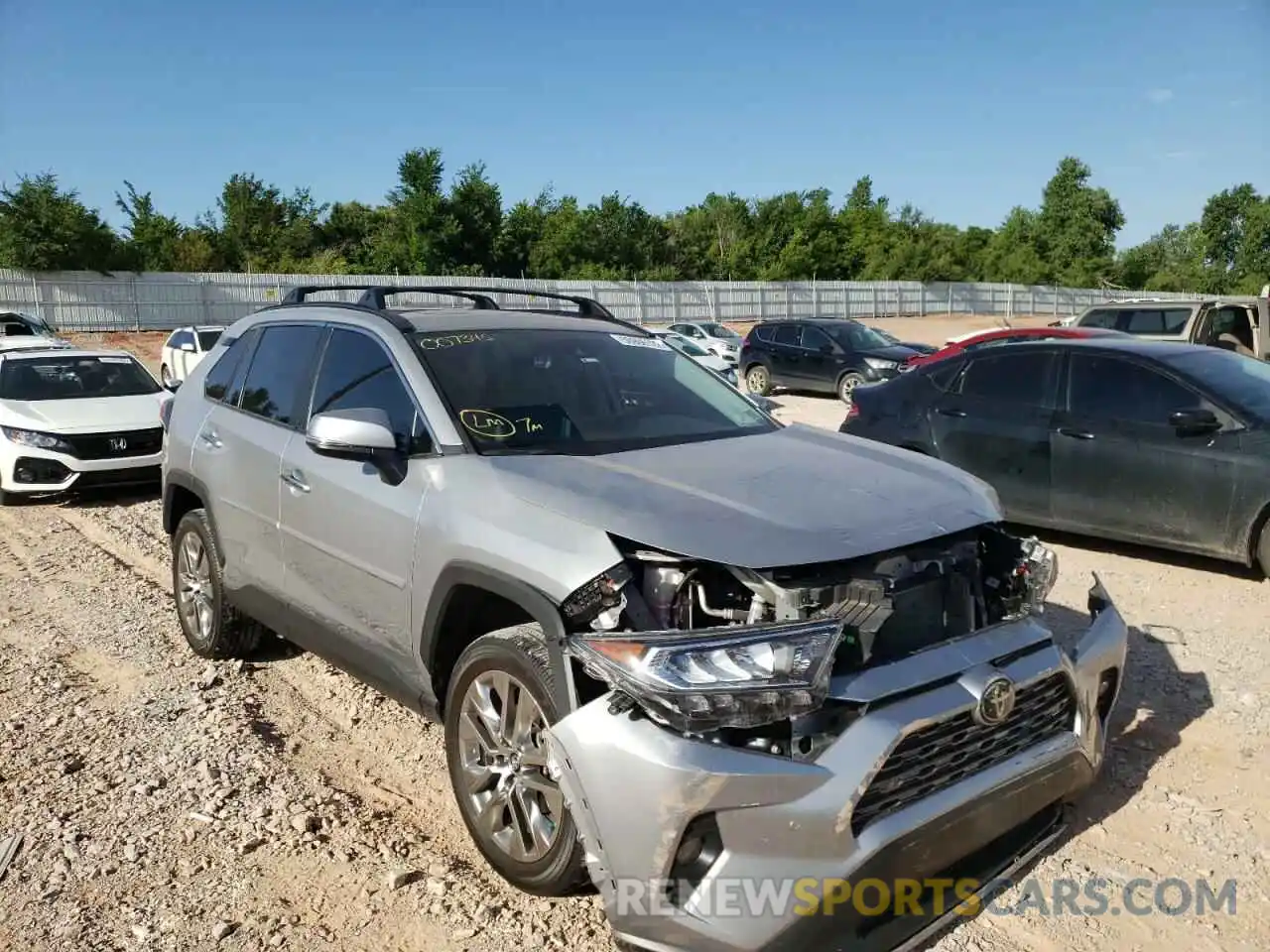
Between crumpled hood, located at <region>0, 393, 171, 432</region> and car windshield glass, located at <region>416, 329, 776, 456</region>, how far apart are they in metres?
7.46

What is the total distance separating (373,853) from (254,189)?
5952 cm

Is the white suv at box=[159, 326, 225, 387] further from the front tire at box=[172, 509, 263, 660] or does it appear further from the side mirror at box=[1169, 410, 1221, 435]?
the side mirror at box=[1169, 410, 1221, 435]

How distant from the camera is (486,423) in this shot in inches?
139

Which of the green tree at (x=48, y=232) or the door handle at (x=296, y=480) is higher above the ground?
the green tree at (x=48, y=232)

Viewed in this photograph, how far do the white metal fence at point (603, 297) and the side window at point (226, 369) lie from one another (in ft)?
47.9

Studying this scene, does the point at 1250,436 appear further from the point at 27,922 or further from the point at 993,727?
the point at 27,922

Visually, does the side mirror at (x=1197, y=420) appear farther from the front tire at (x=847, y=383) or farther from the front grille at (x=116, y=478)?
the front tire at (x=847, y=383)

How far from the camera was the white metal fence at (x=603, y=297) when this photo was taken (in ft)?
117

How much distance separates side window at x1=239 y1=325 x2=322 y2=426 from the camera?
437 cm

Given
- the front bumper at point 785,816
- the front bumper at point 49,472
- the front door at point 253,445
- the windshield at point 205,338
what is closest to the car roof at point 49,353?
the front bumper at point 49,472

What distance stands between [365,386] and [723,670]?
2185mm

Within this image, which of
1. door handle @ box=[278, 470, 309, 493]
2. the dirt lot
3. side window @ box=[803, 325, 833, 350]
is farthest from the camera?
side window @ box=[803, 325, 833, 350]

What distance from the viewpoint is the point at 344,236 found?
59344mm

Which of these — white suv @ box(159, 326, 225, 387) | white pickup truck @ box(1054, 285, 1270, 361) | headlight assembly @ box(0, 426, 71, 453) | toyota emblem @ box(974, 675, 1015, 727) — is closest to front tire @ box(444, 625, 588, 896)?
toyota emblem @ box(974, 675, 1015, 727)
